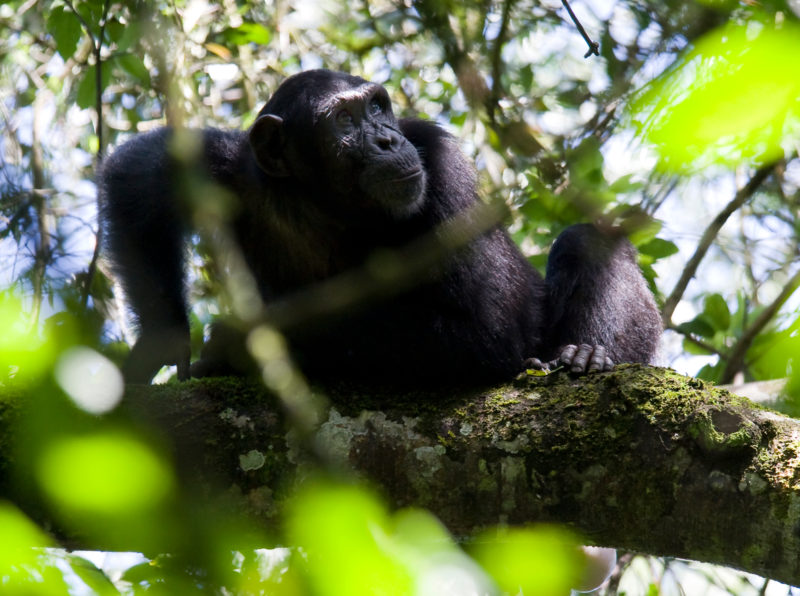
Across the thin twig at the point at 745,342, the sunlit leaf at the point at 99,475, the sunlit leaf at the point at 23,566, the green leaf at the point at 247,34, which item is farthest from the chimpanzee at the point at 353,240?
the sunlit leaf at the point at 23,566

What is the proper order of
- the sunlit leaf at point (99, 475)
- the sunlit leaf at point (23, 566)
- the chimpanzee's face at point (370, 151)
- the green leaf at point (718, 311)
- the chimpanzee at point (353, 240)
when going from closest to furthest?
the sunlit leaf at point (23, 566), the sunlit leaf at point (99, 475), the chimpanzee at point (353, 240), the chimpanzee's face at point (370, 151), the green leaf at point (718, 311)

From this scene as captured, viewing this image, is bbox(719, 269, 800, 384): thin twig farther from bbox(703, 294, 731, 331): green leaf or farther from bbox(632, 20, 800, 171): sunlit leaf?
bbox(632, 20, 800, 171): sunlit leaf

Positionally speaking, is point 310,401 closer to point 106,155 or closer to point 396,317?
point 396,317

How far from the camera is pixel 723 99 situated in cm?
132

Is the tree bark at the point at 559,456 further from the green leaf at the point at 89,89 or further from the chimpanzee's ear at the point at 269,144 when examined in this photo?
the green leaf at the point at 89,89

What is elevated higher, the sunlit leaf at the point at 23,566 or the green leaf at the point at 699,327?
the green leaf at the point at 699,327

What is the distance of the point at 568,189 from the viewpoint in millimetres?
3535

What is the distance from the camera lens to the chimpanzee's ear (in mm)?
5184

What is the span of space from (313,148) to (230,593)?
3.67 m

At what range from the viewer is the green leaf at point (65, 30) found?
16.1ft

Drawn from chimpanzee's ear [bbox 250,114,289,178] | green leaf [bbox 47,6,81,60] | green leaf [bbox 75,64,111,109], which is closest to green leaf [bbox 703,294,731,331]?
chimpanzee's ear [bbox 250,114,289,178]

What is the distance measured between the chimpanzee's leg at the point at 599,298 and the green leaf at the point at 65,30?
11.0ft

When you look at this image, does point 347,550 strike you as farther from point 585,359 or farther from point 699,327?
point 699,327

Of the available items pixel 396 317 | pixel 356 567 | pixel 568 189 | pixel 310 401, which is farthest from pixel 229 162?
pixel 356 567
